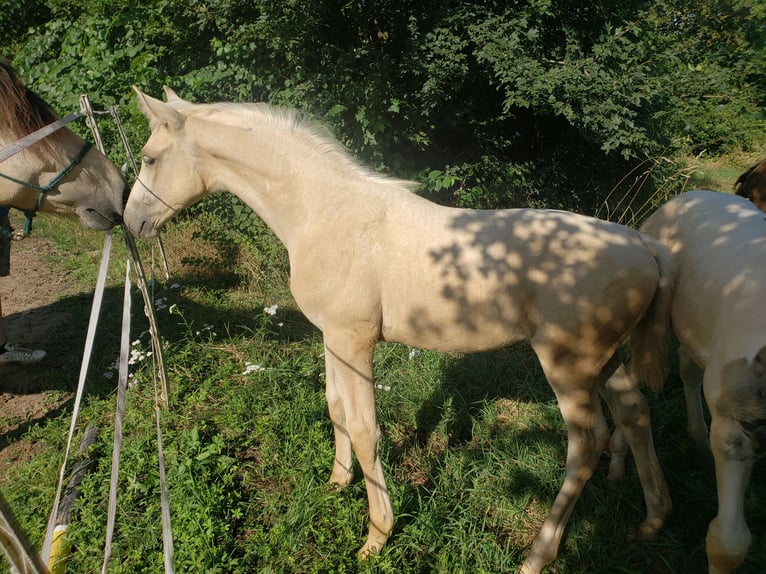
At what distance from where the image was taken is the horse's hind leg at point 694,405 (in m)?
3.14

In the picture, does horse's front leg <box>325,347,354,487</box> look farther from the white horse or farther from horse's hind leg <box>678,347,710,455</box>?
horse's hind leg <box>678,347,710,455</box>

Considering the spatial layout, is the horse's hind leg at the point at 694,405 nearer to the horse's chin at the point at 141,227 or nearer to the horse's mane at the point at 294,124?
the horse's mane at the point at 294,124

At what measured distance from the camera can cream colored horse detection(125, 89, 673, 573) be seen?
2.26 m

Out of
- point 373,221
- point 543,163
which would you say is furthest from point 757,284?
point 543,163

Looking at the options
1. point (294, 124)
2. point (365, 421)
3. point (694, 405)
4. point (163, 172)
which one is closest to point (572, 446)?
point (365, 421)

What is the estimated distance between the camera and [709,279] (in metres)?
2.30

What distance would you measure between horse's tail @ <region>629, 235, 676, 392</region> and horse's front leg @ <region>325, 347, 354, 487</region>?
171 cm

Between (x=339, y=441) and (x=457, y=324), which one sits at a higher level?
(x=457, y=324)

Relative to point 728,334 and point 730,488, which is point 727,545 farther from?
point 728,334

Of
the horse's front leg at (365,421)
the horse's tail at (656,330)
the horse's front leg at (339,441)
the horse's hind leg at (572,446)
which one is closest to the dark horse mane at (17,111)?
the horse's front leg at (365,421)

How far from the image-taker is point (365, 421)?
2611 millimetres

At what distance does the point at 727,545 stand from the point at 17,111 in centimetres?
446

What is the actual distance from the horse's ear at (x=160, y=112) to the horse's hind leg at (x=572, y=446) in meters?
2.38

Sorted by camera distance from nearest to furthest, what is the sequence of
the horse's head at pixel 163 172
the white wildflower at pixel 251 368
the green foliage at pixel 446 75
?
the horse's head at pixel 163 172 → the white wildflower at pixel 251 368 → the green foliage at pixel 446 75
